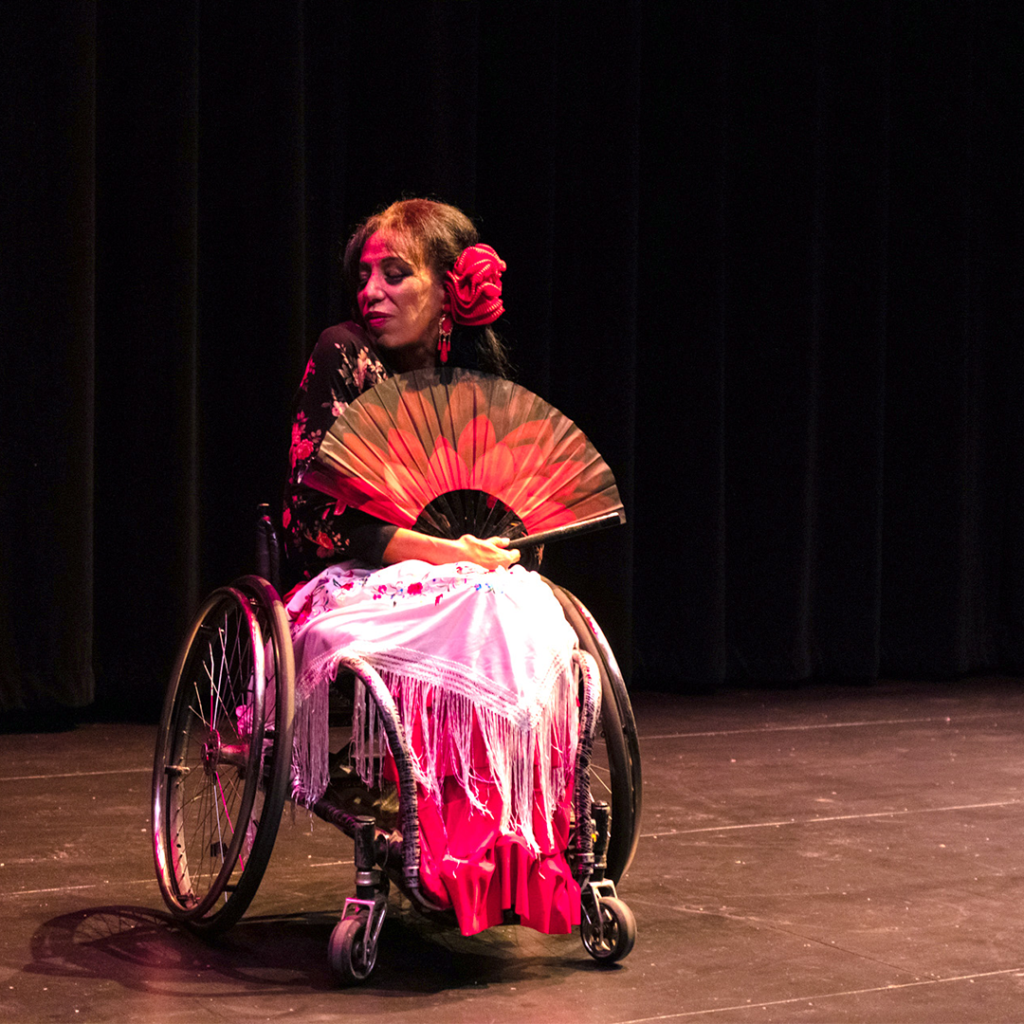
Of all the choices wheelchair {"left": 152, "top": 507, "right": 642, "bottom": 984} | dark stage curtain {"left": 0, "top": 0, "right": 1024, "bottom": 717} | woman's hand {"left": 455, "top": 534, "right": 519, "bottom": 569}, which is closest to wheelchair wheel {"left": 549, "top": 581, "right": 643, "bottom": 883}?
wheelchair {"left": 152, "top": 507, "right": 642, "bottom": 984}

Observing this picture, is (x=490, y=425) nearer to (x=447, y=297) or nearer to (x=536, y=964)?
(x=447, y=297)

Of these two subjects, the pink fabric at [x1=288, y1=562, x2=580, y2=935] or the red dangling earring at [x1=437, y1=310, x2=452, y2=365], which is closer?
the pink fabric at [x1=288, y1=562, x2=580, y2=935]

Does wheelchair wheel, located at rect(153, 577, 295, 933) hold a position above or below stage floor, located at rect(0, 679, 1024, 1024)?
above

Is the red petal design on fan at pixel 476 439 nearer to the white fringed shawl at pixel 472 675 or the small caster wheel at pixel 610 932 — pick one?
the white fringed shawl at pixel 472 675

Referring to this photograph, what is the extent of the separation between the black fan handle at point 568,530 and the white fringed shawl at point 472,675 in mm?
97

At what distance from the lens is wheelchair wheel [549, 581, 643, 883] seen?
6.09 ft

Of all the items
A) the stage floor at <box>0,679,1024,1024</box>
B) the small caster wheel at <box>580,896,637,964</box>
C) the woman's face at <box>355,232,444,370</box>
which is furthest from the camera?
the woman's face at <box>355,232,444,370</box>

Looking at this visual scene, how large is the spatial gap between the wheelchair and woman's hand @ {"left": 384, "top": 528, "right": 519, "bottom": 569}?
12cm

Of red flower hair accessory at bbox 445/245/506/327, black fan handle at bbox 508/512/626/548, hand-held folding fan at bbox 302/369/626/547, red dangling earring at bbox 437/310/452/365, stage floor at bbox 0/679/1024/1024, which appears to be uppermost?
red flower hair accessory at bbox 445/245/506/327

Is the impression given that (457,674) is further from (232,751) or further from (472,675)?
(232,751)

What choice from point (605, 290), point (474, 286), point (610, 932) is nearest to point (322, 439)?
point (474, 286)

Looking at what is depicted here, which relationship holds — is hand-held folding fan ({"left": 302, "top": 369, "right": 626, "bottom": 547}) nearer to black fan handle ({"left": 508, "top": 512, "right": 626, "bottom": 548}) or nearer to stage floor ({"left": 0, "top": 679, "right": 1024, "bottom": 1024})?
black fan handle ({"left": 508, "top": 512, "right": 626, "bottom": 548})

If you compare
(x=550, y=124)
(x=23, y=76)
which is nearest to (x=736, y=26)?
(x=550, y=124)

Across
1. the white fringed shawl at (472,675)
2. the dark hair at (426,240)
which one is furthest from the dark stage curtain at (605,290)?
the white fringed shawl at (472,675)
